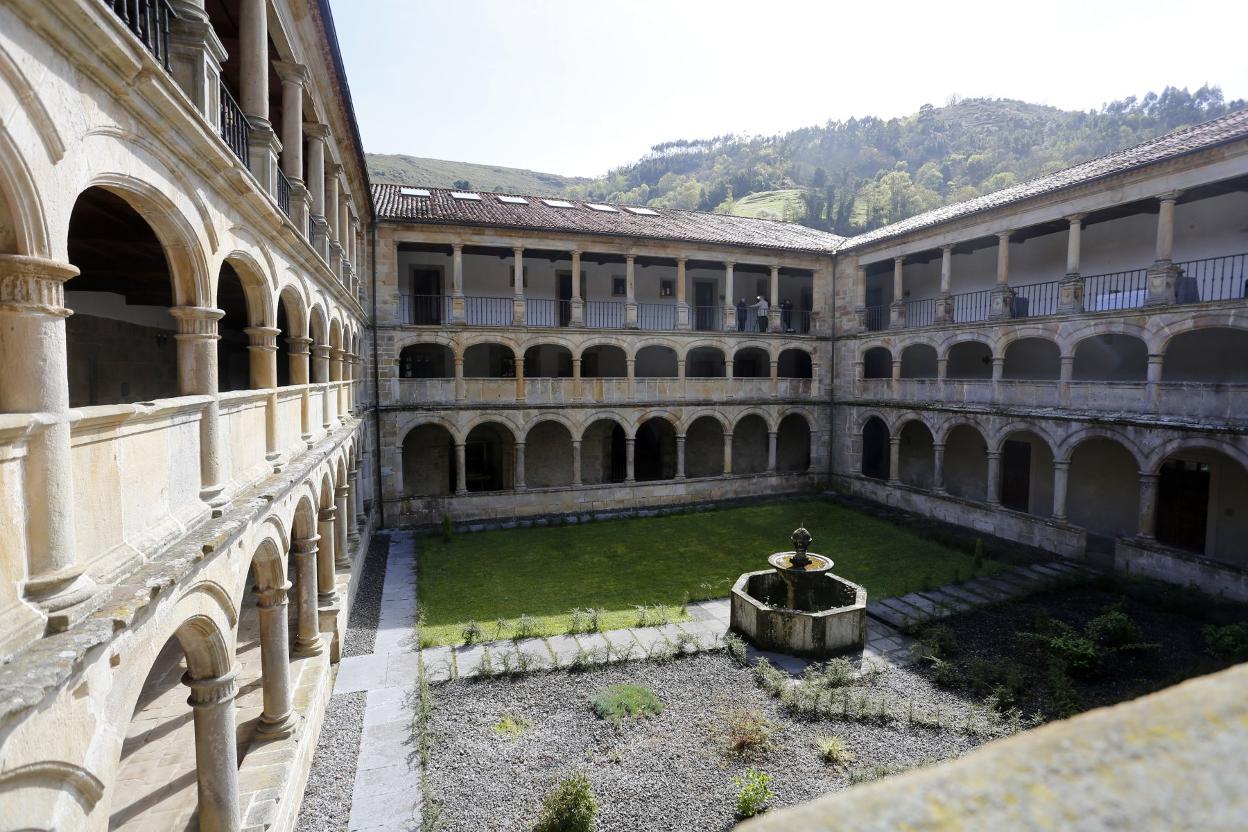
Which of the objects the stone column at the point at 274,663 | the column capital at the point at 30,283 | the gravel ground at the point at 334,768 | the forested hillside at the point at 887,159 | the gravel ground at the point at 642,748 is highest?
the forested hillside at the point at 887,159

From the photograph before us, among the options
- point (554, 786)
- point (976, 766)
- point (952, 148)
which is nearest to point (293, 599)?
point (554, 786)

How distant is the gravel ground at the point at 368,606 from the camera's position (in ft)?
37.0

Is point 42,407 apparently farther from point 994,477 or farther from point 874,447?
point 874,447

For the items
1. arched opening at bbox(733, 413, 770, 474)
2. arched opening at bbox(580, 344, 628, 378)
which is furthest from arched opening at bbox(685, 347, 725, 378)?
arched opening at bbox(580, 344, 628, 378)

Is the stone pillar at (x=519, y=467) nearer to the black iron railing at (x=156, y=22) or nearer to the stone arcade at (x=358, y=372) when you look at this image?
the stone arcade at (x=358, y=372)

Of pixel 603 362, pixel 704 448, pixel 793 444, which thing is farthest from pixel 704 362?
pixel 793 444

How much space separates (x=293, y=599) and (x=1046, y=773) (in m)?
13.5

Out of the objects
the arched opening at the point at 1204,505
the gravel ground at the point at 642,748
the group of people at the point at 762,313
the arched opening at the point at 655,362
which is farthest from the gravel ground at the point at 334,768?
the arched opening at the point at 1204,505

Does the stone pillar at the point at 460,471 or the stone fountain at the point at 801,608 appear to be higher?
the stone pillar at the point at 460,471

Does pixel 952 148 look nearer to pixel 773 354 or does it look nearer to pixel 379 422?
pixel 773 354

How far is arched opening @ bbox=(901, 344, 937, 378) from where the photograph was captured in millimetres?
24453

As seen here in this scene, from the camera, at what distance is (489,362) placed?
885 inches

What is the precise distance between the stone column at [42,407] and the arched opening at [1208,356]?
20.0m

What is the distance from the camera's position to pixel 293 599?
1217 centimetres
